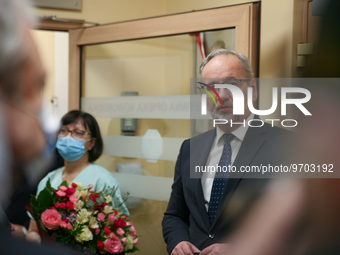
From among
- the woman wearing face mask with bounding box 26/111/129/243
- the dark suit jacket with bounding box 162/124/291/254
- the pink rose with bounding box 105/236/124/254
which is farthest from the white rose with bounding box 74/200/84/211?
the woman wearing face mask with bounding box 26/111/129/243

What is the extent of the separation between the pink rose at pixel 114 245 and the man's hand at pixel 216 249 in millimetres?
453

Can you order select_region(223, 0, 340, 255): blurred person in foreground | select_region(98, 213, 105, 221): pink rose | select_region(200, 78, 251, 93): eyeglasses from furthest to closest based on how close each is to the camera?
select_region(98, 213, 105, 221): pink rose → select_region(200, 78, 251, 93): eyeglasses → select_region(223, 0, 340, 255): blurred person in foreground

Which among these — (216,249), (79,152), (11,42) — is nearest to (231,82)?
(216,249)

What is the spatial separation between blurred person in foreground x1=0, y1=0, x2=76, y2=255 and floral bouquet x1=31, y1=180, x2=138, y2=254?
3.97 ft

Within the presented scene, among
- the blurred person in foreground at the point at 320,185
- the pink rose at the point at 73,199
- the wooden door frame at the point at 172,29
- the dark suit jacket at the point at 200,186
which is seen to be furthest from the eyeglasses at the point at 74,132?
the blurred person in foreground at the point at 320,185

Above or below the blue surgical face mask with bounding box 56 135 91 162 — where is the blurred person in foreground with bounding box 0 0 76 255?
above

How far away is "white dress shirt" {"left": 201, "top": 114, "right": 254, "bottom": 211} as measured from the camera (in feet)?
4.34

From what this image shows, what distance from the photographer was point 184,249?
1252mm

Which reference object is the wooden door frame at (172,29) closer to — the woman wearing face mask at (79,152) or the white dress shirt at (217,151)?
the woman wearing face mask at (79,152)

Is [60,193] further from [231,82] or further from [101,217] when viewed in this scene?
[231,82]

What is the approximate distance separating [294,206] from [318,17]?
34 cm

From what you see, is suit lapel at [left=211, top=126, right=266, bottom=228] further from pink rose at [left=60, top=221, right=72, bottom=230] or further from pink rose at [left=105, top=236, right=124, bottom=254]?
pink rose at [left=60, top=221, right=72, bottom=230]

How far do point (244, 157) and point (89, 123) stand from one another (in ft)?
4.37

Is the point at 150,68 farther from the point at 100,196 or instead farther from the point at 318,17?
the point at 318,17
